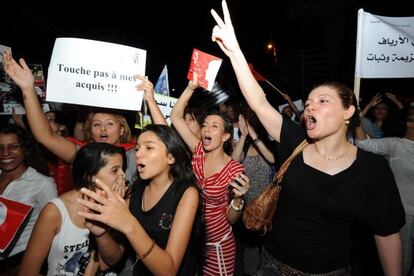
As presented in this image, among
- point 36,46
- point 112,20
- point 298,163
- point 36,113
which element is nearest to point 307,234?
point 298,163

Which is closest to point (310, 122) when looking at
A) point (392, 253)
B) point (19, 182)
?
point (392, 253)

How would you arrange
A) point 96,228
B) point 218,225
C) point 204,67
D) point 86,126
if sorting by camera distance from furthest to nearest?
point 204,67 < point 86,126 < point 218,225 < point 96,228

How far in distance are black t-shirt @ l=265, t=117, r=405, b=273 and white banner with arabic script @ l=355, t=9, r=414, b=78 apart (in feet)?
7.37

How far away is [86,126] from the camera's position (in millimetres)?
3727

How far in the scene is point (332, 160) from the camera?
2373mm

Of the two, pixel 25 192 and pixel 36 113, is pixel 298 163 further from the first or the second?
pixel 25 192

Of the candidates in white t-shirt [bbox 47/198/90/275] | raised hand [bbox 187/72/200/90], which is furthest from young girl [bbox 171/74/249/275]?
white t-shirt [bbox 47/198/90/275]

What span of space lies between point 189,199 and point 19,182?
1.95m

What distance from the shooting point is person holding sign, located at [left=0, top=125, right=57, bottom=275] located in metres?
3.04

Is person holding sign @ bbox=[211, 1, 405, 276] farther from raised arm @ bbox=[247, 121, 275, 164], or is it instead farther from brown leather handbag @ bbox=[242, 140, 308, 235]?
raised arm @ bbox=[247, 121, 275, 164]

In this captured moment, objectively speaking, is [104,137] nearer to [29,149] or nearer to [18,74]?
[29,149]

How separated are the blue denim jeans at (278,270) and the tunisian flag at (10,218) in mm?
2110

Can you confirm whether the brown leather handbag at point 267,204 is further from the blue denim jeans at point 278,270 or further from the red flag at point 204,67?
the red flag at point 204,67

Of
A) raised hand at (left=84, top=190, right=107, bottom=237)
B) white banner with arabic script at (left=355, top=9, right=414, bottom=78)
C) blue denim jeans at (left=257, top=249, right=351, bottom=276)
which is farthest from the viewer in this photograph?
white banner with arabic script at (left=355, top=9, right=414, bottom=78)
